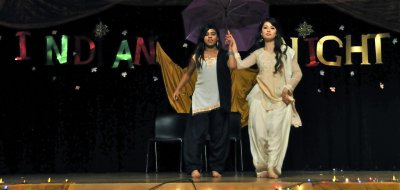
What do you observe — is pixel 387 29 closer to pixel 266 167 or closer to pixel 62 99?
pixel 266 167

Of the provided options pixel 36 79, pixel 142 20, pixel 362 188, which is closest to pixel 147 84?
pixel 142 20

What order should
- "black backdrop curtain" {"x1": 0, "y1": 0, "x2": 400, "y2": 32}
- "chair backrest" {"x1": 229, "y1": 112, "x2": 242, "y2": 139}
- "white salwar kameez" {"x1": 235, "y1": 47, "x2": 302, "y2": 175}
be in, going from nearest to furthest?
"white salwar kameez" {"x1": 235, "y1": 47, "x2": 302, "y2": 175}
"black backdrop curtain" {"x1": 0, "y1": 0, "x2": 400, "y2": 32}
"chair backrest" {"x1": 229, "y1": 112, "x2": 242, "y2": 139}

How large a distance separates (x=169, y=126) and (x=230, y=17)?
1340 mm

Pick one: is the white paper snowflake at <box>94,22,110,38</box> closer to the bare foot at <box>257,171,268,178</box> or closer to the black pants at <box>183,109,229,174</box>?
the black pants at <box>183,109,229,174</box>

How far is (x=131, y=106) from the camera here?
23.1ft

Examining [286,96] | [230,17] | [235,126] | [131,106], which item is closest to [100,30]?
[131,106]

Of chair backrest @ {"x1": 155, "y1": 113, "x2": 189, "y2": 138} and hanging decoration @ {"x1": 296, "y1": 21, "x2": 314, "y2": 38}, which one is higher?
hanging decoration @ {"x1": 296, "y1": 21, "x2": 314, "y2": 38}

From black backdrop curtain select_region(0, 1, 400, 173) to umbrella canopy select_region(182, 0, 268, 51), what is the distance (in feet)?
2.63

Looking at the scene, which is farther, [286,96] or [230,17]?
[230,17]

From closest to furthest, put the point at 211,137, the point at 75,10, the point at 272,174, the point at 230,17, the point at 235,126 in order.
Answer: the point at 272,174, the point at 211,137, the point at 230,17, the point at 75,10, the point at 235,126

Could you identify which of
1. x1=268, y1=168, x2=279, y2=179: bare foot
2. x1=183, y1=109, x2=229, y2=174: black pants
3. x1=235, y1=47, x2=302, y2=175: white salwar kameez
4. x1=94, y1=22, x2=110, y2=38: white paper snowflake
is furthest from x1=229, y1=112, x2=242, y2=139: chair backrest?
x1=94, y1=22, x2=110, y2=38: white paper snowflake

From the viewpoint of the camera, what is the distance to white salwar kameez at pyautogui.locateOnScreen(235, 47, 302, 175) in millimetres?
5520

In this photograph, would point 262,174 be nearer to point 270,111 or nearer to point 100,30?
point 270,111

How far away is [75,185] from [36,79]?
2.46 metres
